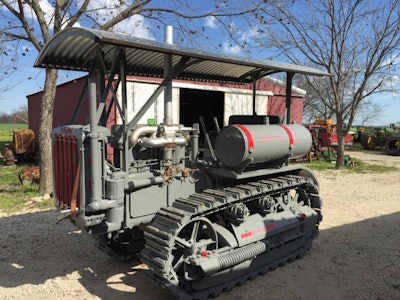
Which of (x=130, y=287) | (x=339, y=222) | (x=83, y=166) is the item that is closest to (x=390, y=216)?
(x=339, y=222)

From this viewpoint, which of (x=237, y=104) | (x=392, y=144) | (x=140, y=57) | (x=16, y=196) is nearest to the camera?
(x=140, y=57)

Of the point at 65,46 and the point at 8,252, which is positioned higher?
the point at 65,46

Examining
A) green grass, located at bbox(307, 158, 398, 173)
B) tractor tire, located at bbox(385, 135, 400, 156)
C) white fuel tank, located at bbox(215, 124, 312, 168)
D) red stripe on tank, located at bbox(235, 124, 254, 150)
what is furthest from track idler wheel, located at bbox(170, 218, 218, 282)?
tractor tire, located at bbox(385, 135, 400, 156)

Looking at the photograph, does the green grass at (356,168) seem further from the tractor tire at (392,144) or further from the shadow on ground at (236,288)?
the shadow on ground at (236,288)

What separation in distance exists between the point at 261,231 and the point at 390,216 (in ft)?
13.0

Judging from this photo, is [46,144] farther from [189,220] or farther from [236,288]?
[236,288]

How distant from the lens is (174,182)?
13.4 feet

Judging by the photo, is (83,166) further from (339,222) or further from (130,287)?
(339,222)

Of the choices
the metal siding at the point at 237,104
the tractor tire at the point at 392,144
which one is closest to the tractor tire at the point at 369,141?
the tractor tire at the point at 392,144

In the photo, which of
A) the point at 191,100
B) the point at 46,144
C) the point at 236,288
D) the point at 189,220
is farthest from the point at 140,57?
the point at 191,100

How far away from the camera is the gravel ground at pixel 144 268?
13.0 ft

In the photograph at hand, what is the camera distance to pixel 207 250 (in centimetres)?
405

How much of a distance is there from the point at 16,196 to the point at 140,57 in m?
4.99

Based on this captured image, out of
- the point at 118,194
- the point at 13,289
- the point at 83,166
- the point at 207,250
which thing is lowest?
the point at 13,289
